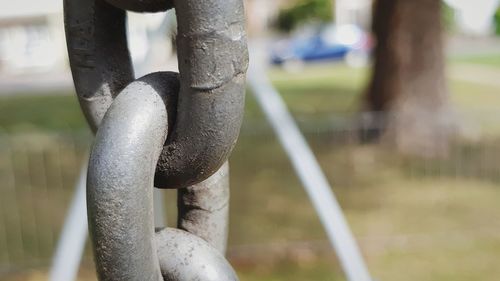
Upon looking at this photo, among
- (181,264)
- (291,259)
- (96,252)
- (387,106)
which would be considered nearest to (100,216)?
(96,252)

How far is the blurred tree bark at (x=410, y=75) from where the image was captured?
9211mm

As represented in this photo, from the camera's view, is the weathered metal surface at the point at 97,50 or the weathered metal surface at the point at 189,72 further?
the weathered metal surface at the point at 97,50

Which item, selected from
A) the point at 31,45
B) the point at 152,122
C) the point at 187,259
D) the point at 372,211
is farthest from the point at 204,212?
the point at 31,45

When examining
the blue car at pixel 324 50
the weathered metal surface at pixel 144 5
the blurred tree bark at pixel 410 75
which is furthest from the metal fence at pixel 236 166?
the blue car at pixel 324 50

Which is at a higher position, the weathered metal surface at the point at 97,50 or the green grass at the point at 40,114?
the weathered metal surface at the point at 97,50

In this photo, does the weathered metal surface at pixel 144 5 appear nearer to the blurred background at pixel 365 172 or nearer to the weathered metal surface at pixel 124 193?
the weathered metal surface at pixel 124 193

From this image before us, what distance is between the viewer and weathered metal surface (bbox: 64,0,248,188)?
2.67ft

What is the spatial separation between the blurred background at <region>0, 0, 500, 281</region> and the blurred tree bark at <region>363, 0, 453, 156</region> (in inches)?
0.6

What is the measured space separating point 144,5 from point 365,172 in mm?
7538

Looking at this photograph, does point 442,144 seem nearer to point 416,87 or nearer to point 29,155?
point 416,87

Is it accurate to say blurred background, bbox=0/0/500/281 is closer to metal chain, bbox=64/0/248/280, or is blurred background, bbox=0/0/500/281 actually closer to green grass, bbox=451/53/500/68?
metal chain, bbox=64/0/248/280

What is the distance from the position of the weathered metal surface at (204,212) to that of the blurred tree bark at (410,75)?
8.23 m

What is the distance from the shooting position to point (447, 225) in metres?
6.52

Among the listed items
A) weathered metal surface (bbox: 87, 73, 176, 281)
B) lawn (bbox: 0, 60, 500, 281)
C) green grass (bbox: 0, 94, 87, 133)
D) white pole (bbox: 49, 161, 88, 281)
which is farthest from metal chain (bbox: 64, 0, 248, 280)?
green grass (bbox: 0, 94, 87, 133)
